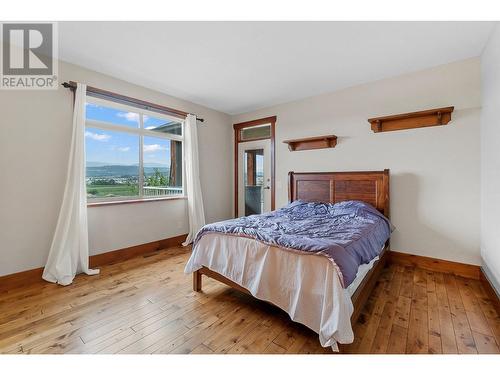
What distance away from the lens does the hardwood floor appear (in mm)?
1553

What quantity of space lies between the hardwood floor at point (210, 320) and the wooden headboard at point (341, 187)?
1.11 metres

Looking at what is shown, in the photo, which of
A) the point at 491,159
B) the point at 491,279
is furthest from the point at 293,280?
the point at 491,159

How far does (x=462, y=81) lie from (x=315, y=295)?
319cm

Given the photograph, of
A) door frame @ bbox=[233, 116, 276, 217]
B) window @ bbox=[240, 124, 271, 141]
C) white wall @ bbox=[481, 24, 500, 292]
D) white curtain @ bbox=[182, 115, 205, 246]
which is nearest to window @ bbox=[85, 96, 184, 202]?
white curtain @ bbox=[182, 115, 205, 246]

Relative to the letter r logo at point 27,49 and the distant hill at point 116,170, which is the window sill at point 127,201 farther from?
the letter r logo at point 27,49

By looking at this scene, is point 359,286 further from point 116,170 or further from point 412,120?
point 116,170

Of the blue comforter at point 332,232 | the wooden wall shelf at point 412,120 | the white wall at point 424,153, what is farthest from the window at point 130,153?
the wooden wall shelf at point 412,120

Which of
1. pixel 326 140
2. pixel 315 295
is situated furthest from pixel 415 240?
pixel 315 295

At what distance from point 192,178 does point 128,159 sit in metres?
1.06

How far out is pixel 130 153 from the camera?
11.6 ft

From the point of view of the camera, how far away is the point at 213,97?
13.1 feet
